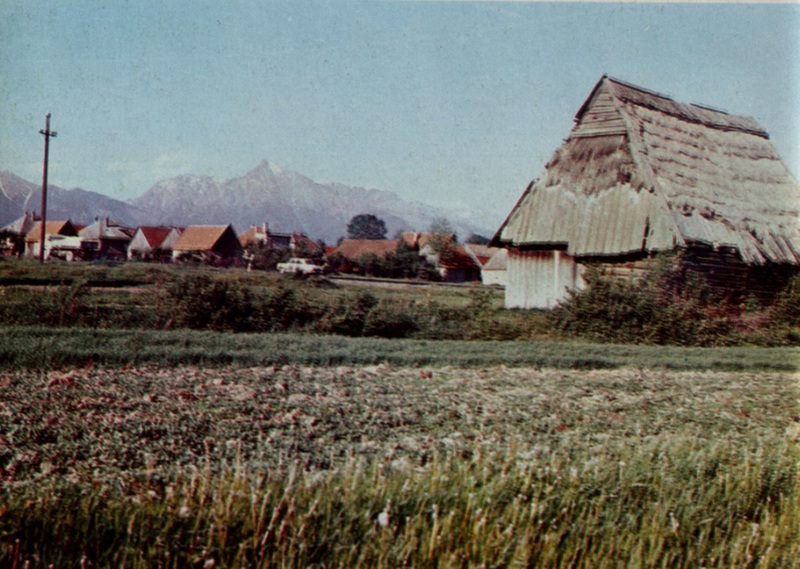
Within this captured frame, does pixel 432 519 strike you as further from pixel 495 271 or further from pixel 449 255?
pixel 449 255

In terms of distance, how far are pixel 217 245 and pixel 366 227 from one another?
38659 millimetres

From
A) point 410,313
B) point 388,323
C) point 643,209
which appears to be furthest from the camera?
point 643,209

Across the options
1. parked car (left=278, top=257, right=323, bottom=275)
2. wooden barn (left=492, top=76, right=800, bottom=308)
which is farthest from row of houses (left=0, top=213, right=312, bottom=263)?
wooden barn (left=492, top=76, right=800, bottom=308)

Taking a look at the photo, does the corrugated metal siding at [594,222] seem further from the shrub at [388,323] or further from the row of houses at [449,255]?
the row of houses at [449,255]

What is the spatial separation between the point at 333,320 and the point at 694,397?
797 cm

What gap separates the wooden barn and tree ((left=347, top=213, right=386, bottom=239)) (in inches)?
2828

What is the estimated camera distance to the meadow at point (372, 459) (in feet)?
12.1

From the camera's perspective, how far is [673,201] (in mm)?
19656

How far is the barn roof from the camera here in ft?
65.1

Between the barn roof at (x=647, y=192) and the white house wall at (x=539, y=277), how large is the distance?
1.47 ft

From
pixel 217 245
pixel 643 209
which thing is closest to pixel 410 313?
pixel 643 209

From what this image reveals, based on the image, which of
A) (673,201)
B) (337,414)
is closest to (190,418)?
(337,414)

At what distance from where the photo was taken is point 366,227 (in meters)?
95.9

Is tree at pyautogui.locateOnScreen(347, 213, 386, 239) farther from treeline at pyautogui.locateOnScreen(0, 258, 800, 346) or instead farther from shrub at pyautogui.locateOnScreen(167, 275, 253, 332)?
shrub at pyautogui.locateOnScreen(167, 275, 253, 332)
